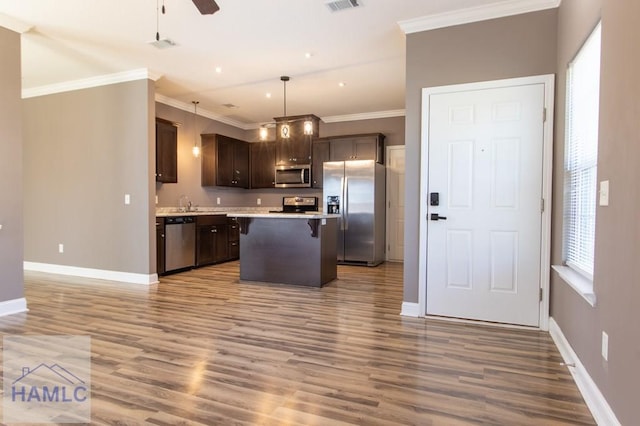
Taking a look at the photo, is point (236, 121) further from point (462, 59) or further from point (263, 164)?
point (462, 59)

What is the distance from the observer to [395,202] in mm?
6820

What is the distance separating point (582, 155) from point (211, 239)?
528 centimetres

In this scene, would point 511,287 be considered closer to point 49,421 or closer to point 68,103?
point 49,421

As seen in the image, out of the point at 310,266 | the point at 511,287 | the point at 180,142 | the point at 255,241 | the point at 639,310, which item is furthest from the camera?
the point at 180,142

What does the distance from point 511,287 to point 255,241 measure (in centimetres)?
311

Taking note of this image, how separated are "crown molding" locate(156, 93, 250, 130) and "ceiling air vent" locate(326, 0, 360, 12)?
3.75 metres

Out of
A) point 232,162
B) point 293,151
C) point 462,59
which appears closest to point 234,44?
point 293,151

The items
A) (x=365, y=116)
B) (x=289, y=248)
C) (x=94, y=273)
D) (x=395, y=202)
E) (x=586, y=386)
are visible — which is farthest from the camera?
(x=365, y=116)

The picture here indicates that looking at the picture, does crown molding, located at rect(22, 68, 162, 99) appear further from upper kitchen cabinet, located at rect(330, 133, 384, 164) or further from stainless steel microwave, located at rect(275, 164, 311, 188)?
upper kitchen cabinet, located at rect(330, 133, 384, 164)

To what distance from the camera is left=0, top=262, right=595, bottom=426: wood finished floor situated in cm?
185

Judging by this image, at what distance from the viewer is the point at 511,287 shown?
3.14 m

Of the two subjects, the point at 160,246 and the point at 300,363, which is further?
the point at 160,246

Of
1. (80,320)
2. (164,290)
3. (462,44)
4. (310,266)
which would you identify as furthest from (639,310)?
(164,290)

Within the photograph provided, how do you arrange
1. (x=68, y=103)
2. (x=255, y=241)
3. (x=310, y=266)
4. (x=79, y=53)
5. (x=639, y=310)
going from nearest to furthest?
1. (x=639, y=310)
2. (x=79, y=53)
3. (x=310, y=266)
4. (x=255, y=241)
5. (x=68, y=103)
